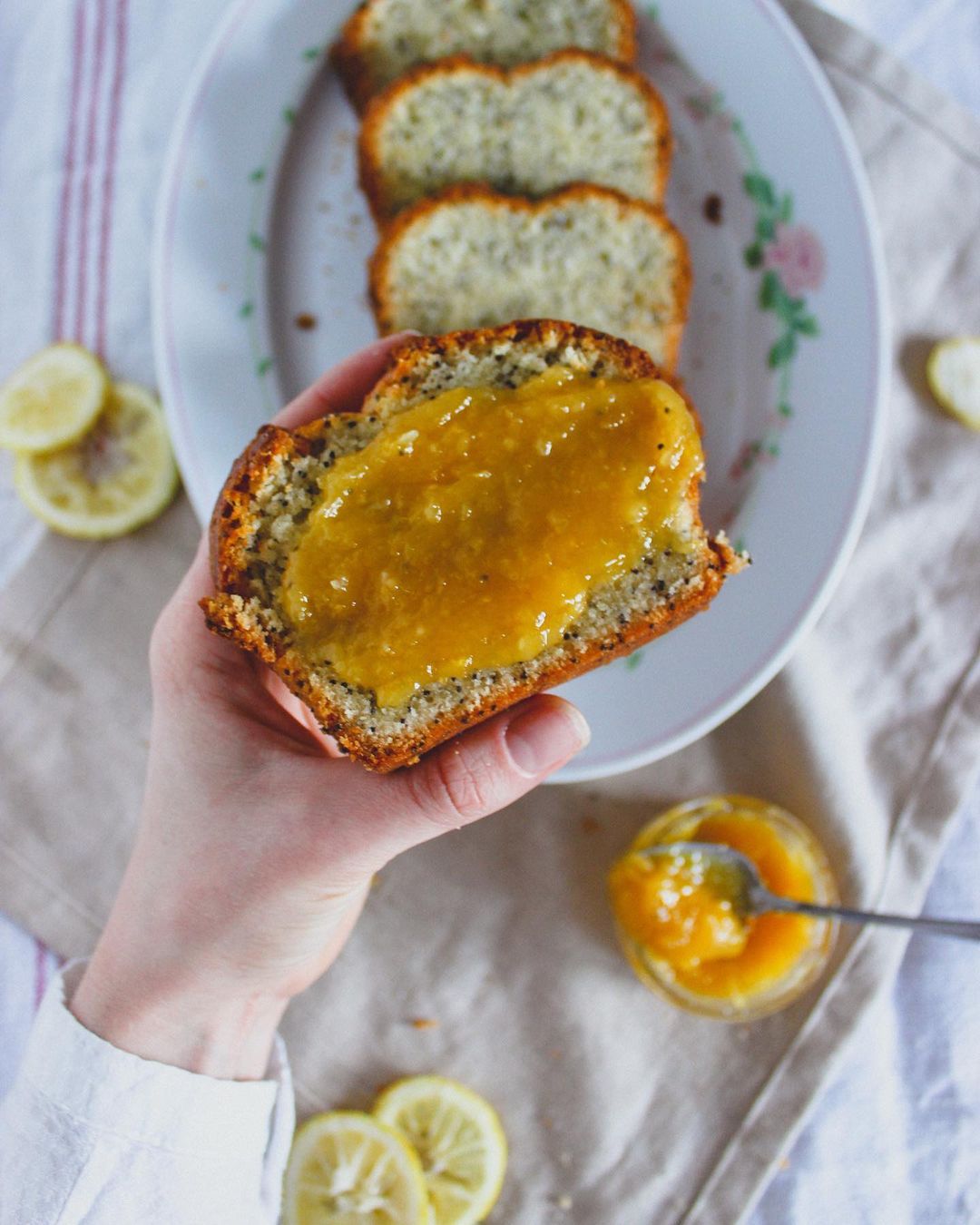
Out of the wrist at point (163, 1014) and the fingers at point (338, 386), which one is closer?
the fingers at point (338, 386)

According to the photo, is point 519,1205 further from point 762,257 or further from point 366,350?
point 762,257

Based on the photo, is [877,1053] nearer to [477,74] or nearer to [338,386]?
[338,386]

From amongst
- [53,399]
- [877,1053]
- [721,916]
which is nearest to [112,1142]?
[721,916]

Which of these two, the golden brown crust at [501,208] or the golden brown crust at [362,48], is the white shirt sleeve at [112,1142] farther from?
the golden brown crust at [362,48]

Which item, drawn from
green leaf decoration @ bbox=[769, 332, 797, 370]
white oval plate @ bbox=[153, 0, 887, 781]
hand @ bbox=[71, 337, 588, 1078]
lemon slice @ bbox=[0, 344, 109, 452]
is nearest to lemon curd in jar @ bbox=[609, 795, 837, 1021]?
white oval plate @ bbox=[153, 0, 887, 781]

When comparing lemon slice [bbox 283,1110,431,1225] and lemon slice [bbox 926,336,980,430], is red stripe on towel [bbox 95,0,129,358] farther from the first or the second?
lemon slice [bbox 926,336,980,430]

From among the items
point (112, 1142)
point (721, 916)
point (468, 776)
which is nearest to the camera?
point (468, 776)

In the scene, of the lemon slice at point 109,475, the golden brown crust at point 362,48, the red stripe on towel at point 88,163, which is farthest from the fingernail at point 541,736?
the red stripe on towel at point 88,163
